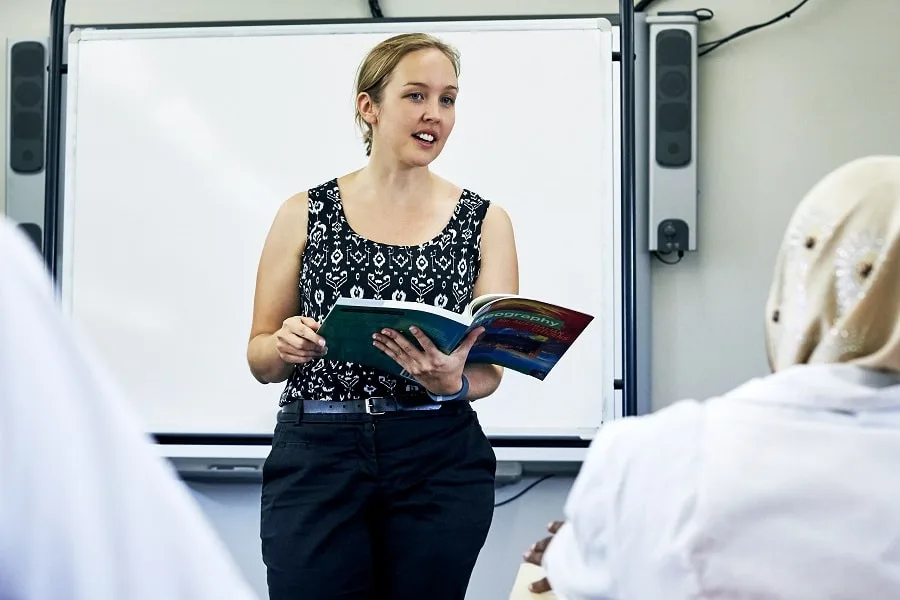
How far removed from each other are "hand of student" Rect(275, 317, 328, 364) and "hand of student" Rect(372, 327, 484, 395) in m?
0.10

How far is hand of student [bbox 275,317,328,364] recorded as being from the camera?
1.61m

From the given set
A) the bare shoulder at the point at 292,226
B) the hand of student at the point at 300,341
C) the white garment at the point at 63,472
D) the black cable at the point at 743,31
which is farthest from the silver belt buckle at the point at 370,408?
the black cable at the point at 743,31

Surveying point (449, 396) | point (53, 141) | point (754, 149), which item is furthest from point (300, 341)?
point (754, 149)

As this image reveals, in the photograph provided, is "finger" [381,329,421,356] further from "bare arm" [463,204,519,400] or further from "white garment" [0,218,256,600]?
"white garment" [0,218,256,600]

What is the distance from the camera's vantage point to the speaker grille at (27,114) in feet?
9.71

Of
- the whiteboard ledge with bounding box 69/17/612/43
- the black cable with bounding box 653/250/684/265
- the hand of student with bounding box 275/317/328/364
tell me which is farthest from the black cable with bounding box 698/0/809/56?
the hand of student with bounding box 275/317/328/364

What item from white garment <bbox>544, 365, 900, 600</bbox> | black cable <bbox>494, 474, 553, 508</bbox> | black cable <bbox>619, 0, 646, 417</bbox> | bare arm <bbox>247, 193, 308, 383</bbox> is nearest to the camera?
white garment <bbox>544, 365, 900, 600</bbox>

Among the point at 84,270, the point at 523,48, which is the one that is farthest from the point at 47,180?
the point at 523,48

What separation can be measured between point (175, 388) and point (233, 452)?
0.25 m

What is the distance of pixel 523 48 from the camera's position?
9.05ft

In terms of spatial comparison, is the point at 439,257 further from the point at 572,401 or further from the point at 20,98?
the point at 20,98

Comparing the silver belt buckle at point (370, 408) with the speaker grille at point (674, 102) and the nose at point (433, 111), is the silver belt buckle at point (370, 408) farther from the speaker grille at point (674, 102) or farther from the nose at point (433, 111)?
the speaker grille at point (674, 102)

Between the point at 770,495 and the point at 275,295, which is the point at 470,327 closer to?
the point at 275,295

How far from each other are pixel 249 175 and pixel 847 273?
216cm
